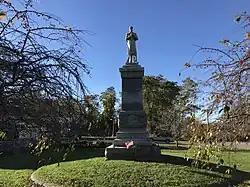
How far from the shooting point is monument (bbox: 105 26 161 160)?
12.3 m

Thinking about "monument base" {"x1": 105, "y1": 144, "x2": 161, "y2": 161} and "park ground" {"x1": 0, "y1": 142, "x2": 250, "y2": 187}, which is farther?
"monument base" {"x1": 105, "y1": 144, "x2": 161, "y2": 161}

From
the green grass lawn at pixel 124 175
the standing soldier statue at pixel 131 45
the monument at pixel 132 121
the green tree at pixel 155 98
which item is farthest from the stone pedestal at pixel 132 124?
the green tree at pixel 155 98

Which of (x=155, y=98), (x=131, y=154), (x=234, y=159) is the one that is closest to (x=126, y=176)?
(x=131, y=154)

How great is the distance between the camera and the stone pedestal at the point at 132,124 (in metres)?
12.3

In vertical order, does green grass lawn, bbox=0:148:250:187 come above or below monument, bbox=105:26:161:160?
below

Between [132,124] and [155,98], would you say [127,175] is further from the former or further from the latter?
[155,98]

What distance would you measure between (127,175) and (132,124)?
4237 millimetres

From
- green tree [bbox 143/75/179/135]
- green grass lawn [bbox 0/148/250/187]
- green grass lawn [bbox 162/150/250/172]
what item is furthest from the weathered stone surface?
green tree [bbox 143/75/179/135]

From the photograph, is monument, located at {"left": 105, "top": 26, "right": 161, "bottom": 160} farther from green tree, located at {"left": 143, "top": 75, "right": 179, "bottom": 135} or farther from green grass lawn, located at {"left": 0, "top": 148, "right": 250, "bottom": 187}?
green tree, located at {"left": 143, "top": 75, "right": 179, "bottom": 135}

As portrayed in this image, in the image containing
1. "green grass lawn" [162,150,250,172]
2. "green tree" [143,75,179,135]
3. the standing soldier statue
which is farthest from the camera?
"green tree" [143,75,179,135]

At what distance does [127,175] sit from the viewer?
9.45 meters

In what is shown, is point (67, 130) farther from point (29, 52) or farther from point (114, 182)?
point (114, 182)

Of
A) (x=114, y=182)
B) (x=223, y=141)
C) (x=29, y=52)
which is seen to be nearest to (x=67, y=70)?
(x=29, y=52)

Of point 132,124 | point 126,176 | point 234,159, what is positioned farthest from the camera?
point 132,124
